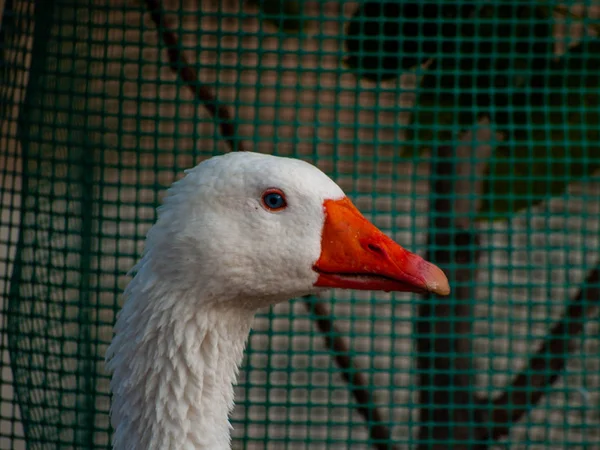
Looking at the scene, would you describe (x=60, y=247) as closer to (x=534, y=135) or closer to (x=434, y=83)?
(x=434, y=83)

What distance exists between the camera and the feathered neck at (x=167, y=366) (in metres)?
2.24

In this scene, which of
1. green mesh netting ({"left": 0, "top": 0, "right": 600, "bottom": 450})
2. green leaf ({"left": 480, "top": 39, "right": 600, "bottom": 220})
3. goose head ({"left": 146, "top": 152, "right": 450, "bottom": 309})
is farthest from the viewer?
green leaf ({"left": 480, "top": 39, "right": 600, "bottom": 220})

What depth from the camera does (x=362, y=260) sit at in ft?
7.41

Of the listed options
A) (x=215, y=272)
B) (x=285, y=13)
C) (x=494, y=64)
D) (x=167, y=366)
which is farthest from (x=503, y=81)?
(x=167, y=366)

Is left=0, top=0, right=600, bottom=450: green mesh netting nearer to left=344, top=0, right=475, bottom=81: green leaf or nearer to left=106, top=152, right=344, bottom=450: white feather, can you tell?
left=344, top=0, right=475, bottom=81: green leaf

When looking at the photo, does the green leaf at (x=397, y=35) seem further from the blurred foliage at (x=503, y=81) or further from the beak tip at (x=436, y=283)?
the beak tip at (x=436, y=283)

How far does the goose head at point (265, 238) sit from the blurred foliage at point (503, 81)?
1.54 meters

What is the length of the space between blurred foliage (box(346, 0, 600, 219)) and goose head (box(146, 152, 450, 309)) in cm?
154

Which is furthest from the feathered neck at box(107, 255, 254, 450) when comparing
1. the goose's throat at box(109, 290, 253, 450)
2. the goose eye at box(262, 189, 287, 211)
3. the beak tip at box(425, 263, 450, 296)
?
the beak tip at box(425, 263, 450, 296)

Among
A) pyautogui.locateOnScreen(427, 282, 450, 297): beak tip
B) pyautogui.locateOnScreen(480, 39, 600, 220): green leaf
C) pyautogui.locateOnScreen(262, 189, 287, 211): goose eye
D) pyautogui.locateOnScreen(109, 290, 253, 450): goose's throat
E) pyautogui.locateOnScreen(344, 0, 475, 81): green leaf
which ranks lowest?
pyautogui.locateOnScreen(109, 290, 253, 450): goose's throat

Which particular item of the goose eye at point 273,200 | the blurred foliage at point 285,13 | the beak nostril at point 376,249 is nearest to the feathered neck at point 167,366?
the goose eye at point 273,200

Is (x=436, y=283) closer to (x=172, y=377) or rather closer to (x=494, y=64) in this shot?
(x=172, y=377)

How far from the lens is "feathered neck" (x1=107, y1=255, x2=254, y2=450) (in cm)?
224

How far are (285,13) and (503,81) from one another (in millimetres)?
942
